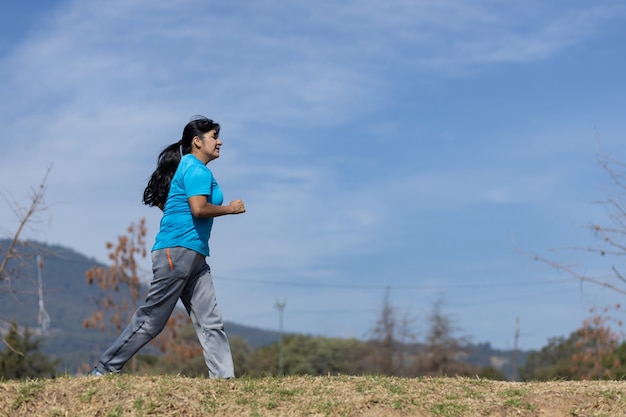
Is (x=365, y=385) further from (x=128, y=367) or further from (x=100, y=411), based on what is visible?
(x=128, y=367)

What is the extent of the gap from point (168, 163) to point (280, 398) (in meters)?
2.68

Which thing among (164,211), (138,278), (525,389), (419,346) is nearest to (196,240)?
(164,211)

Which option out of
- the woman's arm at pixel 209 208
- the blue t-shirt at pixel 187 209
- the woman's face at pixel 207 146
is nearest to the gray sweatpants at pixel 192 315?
the blue t-shirt at pixel 187 209

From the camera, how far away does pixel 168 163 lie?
934cm

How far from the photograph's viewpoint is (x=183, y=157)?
9023 mm

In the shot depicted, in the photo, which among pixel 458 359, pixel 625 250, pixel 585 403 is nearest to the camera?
pixel 585 403

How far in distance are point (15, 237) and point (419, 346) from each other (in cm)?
5088

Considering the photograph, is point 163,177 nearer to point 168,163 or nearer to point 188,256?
point 168,163

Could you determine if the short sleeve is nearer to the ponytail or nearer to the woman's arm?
the woman's arm

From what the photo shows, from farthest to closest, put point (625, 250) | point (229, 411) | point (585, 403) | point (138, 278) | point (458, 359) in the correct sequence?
point (458, 359), point (138, 278), point (625, 250), point (585, 403), point (229, 411)

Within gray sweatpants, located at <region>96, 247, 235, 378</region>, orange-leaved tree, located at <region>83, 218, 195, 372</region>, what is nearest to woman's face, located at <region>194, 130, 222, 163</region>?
gray sweatpants, located at <region>96, 247, 235, 378</region>

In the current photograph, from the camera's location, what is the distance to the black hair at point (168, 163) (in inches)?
362

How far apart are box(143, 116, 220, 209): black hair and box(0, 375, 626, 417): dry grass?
184cm

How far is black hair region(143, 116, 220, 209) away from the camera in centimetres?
919
